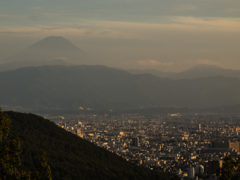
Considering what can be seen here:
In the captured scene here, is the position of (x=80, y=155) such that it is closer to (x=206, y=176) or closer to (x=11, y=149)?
(x=206, y=176)

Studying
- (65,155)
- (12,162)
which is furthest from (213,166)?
(12,162)

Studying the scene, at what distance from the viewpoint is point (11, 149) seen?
64.0ft

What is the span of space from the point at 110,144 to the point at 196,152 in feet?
57.2

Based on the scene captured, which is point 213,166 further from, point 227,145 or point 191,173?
point 227,145

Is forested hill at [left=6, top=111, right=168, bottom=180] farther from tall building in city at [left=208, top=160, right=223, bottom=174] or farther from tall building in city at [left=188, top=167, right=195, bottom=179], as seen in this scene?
tall building in city at [left=208, top=160, right=223, bottom=174]

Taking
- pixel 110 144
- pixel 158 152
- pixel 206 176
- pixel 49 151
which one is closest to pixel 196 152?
pixel 158 152

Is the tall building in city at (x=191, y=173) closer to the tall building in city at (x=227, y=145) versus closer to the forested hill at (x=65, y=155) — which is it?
the forested hill at (x=65, y=155)

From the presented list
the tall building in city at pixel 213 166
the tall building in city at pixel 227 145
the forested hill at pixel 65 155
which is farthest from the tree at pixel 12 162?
the tall building in city at pixel 227 145

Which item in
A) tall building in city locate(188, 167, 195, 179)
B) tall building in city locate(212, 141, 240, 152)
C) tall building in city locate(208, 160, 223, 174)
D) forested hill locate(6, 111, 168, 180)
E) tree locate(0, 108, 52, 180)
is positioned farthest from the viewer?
tall building in city locate(212, 141, 240, 152)

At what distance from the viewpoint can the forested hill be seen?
3569 cm

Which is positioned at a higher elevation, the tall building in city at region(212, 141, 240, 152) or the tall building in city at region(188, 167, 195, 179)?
the tall building in city at region(212, 141, 240, 152)

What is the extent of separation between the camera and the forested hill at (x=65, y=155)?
35.7 m

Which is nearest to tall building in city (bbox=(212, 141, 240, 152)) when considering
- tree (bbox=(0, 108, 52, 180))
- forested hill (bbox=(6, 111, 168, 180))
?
forested hill (bbox=(6, 111, 168, 180))

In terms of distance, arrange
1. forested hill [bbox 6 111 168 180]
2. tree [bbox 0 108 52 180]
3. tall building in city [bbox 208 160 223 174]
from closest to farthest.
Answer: tree [bbox 0 108 52 180]
forested hill [bbox 6 111 168 180]
tall building in city [bbox 208 160 223 174]
